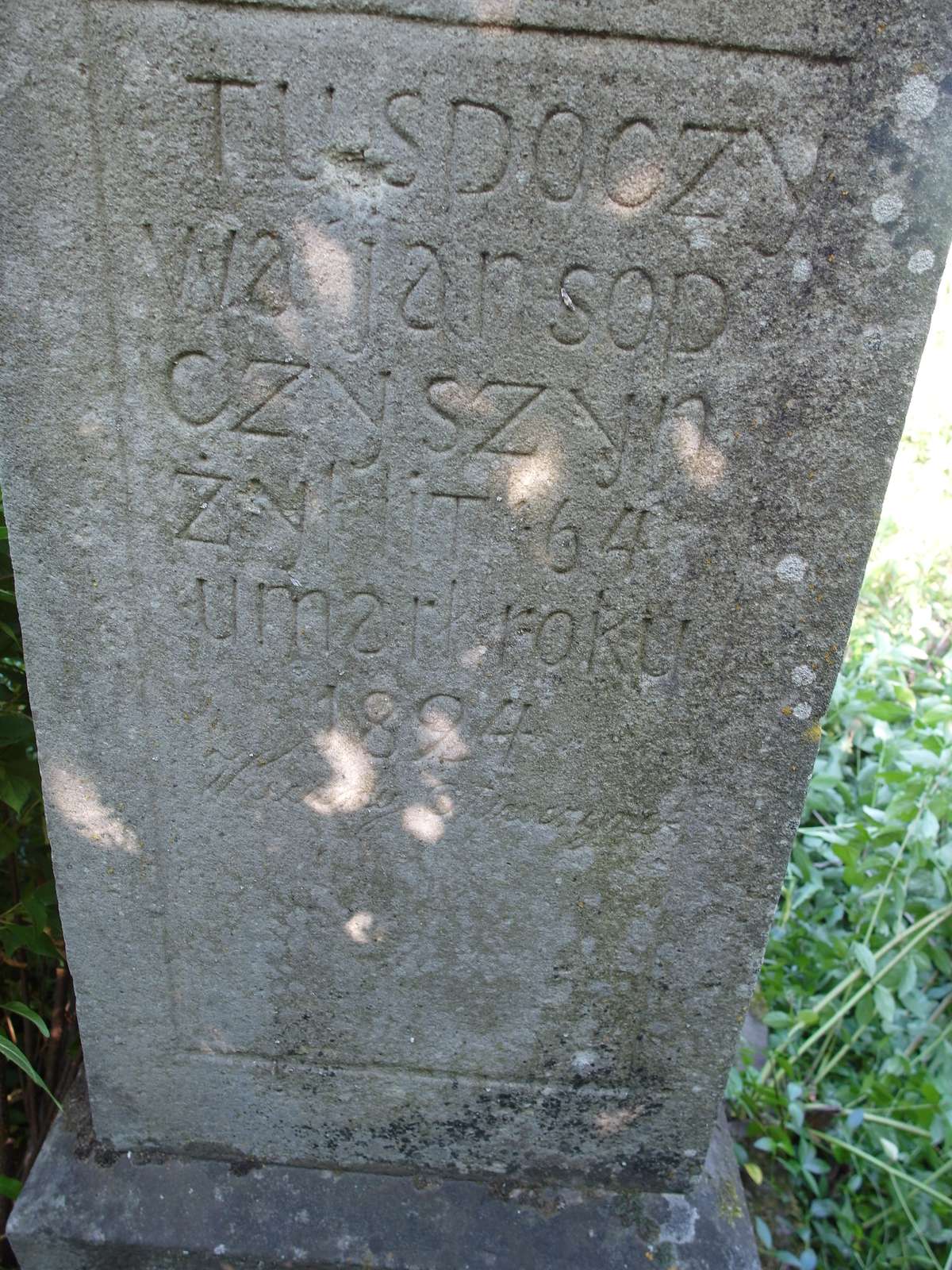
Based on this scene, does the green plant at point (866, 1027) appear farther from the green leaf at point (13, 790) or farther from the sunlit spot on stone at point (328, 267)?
the sunlit spot on stone at point (328, 267)

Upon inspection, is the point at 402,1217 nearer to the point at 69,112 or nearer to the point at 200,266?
the point at 200,266

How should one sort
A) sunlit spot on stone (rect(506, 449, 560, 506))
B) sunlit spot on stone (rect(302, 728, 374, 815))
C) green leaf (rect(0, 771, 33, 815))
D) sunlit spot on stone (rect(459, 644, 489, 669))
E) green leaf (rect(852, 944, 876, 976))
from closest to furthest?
sunlit spot on stone (rect(506, 449, 560, 506)), sunlit spot on stone (rect(459, 644, 489, 669)), sunlit spot on stone (rect(302, 728, 374, 815)), green leaf (rect(0, 771, 33, 815)), green leaf (rect(852, 944, 876, 976))

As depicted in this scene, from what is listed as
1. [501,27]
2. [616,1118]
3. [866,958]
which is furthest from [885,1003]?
[501,27]

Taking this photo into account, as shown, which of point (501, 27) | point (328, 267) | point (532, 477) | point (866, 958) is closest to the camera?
point (501, 27)

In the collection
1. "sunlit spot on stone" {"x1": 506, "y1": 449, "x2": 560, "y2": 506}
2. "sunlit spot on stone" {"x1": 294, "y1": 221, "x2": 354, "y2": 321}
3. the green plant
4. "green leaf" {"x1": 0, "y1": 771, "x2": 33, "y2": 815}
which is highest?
"sunlit spot on stone" {"x1": 294, "y1": 221, "x2": 354, "y2": 321}

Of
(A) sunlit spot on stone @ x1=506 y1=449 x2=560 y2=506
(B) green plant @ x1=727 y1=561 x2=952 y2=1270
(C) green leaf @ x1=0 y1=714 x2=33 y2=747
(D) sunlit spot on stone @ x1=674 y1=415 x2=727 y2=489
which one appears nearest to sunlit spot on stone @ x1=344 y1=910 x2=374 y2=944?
(C) green leaf @ x1=0 y1=714 x2=33 y2=747

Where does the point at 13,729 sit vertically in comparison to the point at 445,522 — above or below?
below

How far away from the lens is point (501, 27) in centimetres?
116

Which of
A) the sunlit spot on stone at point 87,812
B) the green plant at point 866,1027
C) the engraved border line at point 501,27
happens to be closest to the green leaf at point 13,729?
the sunlit spot on stone at point 87,812

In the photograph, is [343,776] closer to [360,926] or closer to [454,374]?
[360,926]

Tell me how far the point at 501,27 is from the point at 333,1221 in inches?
86.6

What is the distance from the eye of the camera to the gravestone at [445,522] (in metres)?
1.20

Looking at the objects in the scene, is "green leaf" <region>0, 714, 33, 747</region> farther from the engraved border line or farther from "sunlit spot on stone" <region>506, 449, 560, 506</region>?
the engraved border line

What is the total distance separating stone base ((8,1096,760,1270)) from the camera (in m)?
1.89
